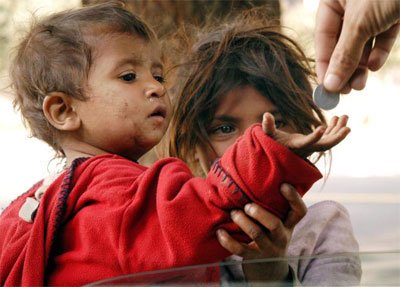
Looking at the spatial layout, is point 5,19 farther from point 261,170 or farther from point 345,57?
point 261,170

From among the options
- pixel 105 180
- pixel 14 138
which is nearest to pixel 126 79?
pixel 105 180

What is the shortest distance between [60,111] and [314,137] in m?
0.69

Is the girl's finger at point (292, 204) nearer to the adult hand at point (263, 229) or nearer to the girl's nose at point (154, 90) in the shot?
the adult hand at point (263, 229)

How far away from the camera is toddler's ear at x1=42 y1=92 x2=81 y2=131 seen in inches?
69.6

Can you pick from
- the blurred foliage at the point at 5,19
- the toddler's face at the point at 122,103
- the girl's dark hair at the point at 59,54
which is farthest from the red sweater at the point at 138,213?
the blurred foliage at the point at 5,19

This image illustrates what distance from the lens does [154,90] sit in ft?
5.70

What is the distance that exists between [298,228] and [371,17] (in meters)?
0.54

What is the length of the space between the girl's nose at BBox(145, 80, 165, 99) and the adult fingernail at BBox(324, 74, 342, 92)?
13.7 inches

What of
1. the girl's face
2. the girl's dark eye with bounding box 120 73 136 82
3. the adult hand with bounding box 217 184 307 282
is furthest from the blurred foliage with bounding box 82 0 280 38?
the adult hand with bounding box 217 184 307 282

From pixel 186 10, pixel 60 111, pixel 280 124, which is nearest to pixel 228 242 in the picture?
pixel 60 111

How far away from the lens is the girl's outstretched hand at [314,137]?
130 centimetres

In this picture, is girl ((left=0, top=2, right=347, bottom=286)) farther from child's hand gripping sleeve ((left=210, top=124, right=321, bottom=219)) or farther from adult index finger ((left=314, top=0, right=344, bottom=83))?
adult index finger ((left=314, top=0, right=344, bottom=83))

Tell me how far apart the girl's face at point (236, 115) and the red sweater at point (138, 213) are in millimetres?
433

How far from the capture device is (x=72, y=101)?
1771 millimetres
